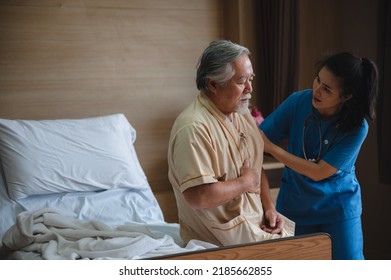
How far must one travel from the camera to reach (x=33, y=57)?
3.12 meters

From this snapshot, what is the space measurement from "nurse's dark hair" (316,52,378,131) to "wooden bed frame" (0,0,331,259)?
55.5 inches

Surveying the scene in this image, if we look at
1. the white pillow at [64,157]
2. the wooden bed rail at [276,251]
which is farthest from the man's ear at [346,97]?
the white pillow at [64,157]

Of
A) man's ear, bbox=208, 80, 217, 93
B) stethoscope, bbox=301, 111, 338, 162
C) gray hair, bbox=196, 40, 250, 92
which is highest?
gray hair, bbox=196, 40, 250, 92

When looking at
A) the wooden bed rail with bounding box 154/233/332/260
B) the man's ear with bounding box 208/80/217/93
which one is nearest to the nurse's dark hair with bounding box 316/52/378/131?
the man's ear with bounding box 208/80/217/93

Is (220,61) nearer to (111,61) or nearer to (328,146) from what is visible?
(328,146)

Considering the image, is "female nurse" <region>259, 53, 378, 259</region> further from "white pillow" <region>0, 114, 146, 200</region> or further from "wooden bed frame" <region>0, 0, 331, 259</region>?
"wooden bed frame" <region>0, 0, 331, 259</region>

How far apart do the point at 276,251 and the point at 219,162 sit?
0.41 meters

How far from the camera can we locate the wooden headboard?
3100 millimetres

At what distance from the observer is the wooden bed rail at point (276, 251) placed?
162 centimetres

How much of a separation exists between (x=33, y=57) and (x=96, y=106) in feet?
1.54

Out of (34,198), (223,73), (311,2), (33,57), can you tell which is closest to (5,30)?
(33,57)

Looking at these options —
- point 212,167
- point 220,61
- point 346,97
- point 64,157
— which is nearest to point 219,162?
point 212,167

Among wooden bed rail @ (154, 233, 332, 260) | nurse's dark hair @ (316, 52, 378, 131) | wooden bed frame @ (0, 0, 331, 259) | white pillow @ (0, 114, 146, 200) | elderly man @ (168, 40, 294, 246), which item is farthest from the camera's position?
wooden bed frame @ (0, 0, 331, 259)

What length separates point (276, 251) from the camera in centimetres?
170
